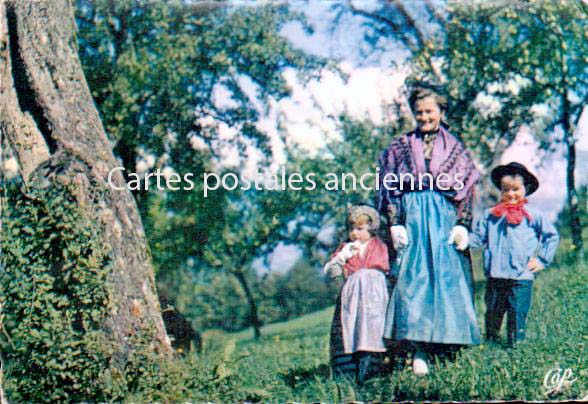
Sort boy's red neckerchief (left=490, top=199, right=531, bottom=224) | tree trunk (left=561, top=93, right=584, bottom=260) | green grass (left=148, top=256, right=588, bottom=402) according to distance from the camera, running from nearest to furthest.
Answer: green grass (left=148, top=256, right=588, bottom=402)
boy's red neckerchief (left=490, top=199, right=531, bottom=224)
tree trunk (left=561, top=93, right=584, bottom=260)

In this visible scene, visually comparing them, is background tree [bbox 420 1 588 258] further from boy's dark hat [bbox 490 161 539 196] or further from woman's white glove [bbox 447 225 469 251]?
woman's white glove [bbox 447 225 469 251]

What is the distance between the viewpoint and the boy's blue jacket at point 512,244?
4812 mm

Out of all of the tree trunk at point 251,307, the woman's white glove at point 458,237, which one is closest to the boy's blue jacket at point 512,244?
the woman's white glove at point 458,237

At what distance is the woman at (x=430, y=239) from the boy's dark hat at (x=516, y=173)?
17 cm

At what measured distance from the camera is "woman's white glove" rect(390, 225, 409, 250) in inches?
185

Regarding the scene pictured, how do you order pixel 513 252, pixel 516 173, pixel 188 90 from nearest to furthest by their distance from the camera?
pixel 513 252, pixel 516 173, pixel 188 90

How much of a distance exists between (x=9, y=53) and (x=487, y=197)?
344 cm

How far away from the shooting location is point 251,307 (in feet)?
16.5

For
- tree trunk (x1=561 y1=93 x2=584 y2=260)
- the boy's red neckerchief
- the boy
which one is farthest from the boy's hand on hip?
tree trunk (x1=561 y1=93 x2=584 y2=260)

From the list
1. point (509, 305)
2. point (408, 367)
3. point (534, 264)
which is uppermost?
point (534, 264)

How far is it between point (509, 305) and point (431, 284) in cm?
63

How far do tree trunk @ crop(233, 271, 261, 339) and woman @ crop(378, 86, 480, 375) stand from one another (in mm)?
926

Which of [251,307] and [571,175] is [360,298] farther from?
[571,175]

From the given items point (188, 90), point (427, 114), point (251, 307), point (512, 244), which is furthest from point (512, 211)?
point (188, 90)
